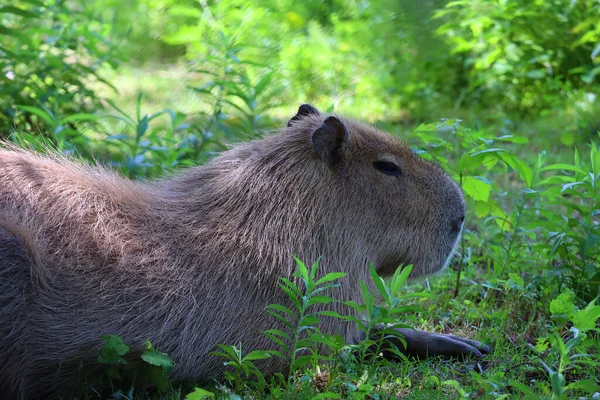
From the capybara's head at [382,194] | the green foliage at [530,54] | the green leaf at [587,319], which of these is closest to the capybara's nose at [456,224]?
the capybara's head at [382,194]

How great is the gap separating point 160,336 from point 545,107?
5.87 meters

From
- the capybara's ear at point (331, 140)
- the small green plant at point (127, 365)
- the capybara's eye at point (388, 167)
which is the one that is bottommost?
the small green plant at point (127, 365)

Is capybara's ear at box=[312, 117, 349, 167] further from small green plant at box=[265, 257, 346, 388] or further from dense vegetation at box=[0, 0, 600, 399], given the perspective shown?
small green plant at box=[265, 257, 346, 388]

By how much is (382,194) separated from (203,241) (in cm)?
88

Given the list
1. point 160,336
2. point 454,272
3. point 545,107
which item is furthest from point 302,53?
point 160,336

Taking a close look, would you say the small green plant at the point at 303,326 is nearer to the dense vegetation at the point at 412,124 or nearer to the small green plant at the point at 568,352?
the dense vegetation at the point at 412,124

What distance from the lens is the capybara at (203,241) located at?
9.53 ft

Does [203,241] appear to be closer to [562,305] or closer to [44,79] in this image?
[562,305]

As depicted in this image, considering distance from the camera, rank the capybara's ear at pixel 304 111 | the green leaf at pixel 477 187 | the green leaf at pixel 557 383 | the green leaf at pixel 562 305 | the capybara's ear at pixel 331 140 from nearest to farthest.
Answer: the green leaf at pixel 557 383
the green leaf at pixel 562 305
the capybara's ear at pixel 331 140
the capybara's ear at pixel 304 111
the green leaf at pixel 477 187

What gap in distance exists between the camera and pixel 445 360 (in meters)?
3.41

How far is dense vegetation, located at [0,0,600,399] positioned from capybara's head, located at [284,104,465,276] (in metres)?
0.26

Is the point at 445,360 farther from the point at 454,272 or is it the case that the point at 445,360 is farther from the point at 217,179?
the point at 217,179

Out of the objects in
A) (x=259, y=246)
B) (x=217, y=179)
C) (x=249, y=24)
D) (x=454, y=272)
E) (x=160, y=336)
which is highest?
(x=249, y=24)

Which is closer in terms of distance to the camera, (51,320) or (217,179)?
(51,320)
